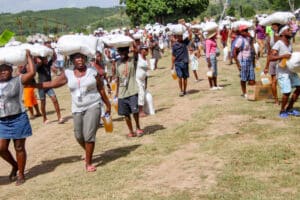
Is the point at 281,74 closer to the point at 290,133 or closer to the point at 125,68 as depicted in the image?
the point at 290,133

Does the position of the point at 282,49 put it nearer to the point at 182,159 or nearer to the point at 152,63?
the point at 182,159

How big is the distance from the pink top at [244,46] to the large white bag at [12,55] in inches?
206

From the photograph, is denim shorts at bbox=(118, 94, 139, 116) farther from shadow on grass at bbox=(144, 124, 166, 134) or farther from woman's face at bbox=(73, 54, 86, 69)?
woman's face at bbox=(73, 54, 86, 69)

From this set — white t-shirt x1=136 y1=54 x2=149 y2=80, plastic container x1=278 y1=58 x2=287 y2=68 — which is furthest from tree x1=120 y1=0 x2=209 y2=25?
plastic container x1=278 y1=58 x2=287 y2=68

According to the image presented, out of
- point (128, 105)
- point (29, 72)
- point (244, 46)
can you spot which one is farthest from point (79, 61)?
point (244, 46)

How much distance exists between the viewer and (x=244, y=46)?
392 inches

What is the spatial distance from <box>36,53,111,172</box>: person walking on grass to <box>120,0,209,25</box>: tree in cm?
4877

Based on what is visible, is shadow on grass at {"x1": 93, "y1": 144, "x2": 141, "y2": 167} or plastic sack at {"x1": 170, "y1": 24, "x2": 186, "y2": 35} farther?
plastic sack at {"x1": 170, "y1": 24, "x2": 186, "y2": 35}

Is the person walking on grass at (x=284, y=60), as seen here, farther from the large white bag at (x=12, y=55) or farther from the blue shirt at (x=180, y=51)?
the large white bag at (x=12, y=55)

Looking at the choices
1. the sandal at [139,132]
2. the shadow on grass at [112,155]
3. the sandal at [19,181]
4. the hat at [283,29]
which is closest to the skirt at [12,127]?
the sandal at [19,181]

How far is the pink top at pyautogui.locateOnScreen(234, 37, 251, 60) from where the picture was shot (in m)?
9.95

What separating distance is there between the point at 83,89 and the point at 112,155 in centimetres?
149

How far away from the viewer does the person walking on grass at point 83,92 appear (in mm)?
6332

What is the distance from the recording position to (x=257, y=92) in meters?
10.2
